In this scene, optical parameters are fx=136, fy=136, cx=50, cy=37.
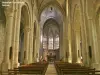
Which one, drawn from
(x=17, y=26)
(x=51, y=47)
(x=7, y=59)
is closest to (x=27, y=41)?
(x=17, y=26)

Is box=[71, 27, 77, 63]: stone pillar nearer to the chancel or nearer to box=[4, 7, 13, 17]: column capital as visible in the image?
the chancel

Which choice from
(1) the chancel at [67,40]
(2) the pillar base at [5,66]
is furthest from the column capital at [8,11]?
(2) the pillar base at [5,66]

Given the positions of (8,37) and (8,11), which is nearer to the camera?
(8,37)

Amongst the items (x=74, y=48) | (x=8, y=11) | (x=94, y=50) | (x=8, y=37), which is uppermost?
(x=8, y=11)

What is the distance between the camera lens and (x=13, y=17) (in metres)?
11.5

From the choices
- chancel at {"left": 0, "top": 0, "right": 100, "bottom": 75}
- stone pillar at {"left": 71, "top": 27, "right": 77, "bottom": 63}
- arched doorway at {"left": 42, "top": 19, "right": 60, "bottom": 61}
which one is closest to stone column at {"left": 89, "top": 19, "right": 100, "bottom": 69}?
chancel at {"left": 0, "top": 0, "right": 100, "bottom": 75}

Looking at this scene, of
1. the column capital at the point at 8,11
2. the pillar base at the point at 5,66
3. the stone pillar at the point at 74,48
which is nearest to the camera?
the pillar base at the point at 5,66

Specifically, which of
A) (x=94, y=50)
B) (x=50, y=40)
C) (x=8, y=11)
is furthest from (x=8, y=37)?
(x=50, y=40)

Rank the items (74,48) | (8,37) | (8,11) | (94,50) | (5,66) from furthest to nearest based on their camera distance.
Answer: (74,48)
(8,11)
(8,37)
(94,50)
(5,66)

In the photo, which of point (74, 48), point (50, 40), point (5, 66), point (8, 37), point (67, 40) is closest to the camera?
point (5, 66)

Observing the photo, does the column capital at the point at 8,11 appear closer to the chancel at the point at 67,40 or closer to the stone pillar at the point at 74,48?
the chancel at the point at 67,40

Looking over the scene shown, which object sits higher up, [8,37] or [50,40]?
[50,40]

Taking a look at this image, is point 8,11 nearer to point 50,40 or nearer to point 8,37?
point 8,37

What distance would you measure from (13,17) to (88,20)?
630cm
